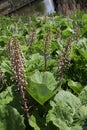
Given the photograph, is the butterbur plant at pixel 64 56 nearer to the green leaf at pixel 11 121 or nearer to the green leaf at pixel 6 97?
the green leaf at pixel 6 97

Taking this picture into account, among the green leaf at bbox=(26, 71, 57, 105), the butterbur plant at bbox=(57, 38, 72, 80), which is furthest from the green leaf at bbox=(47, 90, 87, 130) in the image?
the butterbur plant at bbox=(57, 38, 72, 80)

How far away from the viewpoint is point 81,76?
11.1ft

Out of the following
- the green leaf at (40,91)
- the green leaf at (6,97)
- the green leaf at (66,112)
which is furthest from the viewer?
the green leaf at (6,97)

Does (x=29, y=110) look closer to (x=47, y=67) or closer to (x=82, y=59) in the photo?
(x=47, y=67)

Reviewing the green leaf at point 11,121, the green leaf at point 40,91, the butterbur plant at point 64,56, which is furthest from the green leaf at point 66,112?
the butterbur plant at point 64,56

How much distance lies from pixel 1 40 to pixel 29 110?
3062 mm

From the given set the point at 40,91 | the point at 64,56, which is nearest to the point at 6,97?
the point at 40,91

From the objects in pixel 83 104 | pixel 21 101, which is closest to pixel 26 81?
pixel 21 101

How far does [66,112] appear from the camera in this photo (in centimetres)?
219

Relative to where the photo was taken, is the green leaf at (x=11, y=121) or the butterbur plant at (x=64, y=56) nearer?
the green leaf at (x=11, y=121)

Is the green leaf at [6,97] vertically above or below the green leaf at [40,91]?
below

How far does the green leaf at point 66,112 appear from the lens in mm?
2104

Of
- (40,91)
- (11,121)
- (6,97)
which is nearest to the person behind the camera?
(11,121)

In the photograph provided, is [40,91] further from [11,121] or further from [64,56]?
[64,56]
